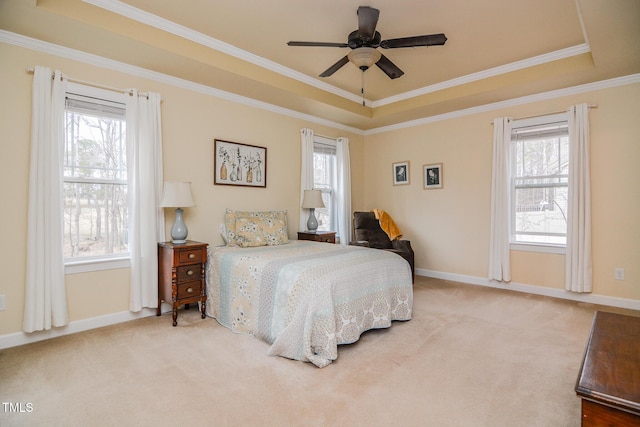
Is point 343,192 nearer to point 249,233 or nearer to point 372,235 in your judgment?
point 372,235

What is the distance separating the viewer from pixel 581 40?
126 inches

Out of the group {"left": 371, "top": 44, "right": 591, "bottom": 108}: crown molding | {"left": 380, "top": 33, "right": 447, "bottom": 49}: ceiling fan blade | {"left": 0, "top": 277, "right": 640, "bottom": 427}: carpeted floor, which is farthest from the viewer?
{"left": 371, "top": 44, "right": 591, "bottom": 108}: crown molding

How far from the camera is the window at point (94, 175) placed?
2.94 metres

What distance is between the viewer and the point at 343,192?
539 cm

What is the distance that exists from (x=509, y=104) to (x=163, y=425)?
198 inches

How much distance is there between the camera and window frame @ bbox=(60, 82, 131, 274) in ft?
9.49

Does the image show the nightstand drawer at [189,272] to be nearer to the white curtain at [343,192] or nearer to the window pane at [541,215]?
the white curtain at [343,192]

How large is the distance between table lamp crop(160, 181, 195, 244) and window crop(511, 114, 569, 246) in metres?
4.14

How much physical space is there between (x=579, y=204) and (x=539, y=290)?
46.5 inches

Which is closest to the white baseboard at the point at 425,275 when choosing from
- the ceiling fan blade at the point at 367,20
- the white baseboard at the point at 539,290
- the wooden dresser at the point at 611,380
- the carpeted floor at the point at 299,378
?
the white baseboard at the point at 539,290

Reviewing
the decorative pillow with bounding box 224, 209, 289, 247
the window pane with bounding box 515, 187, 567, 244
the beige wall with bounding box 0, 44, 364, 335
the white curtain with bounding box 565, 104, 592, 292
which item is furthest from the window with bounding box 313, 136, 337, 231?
the white curtain with bounding box 565, 104, 592, 292

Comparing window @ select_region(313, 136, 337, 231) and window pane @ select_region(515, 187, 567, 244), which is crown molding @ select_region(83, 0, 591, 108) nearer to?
window @ select_region(313, 136, 337, 231)

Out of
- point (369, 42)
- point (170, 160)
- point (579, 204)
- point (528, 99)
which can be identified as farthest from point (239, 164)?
point (579, 204)

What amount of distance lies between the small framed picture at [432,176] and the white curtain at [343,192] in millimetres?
1277
